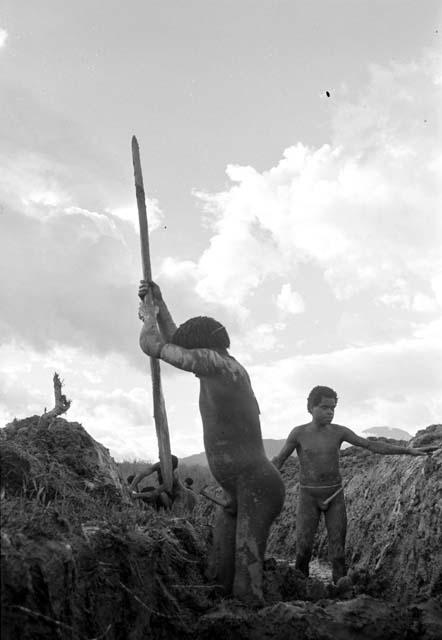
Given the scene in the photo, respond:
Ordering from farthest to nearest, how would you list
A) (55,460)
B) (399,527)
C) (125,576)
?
(399,527) → (55,460) → (125,576)

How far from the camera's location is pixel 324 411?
724 centimetres

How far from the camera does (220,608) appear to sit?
4848 mm

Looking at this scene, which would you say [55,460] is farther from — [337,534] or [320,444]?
[337,534]

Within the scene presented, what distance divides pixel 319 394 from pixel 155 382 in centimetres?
162

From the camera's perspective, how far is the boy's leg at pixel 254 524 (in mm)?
5074

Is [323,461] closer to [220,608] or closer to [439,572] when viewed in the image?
[439,572]

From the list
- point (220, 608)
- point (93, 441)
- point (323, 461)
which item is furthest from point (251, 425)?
point (93, 441)

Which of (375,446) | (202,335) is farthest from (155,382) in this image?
(375,446)

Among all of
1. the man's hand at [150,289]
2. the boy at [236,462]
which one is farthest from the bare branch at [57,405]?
the boy at [236,462]

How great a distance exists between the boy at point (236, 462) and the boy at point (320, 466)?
1.81m

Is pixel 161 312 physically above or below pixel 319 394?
above

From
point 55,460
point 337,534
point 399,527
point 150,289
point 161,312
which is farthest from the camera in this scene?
point 399,527

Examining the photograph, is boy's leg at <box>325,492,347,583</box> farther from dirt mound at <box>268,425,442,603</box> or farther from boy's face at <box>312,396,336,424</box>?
boy's face at <box>312,396,336,424</box>

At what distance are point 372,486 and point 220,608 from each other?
19.3ft
